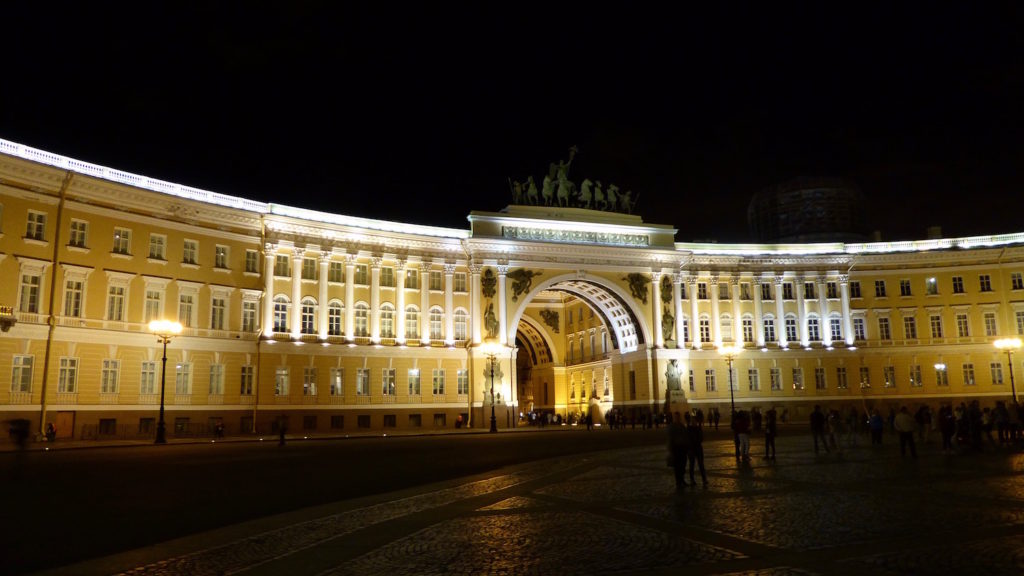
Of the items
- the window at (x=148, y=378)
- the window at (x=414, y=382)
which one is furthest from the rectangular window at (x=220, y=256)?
the window at (x=414, y=382)

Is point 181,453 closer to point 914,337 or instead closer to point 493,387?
point 493,387

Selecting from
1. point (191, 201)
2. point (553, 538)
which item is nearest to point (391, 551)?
point (553, 538)

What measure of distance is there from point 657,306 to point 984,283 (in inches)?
1157

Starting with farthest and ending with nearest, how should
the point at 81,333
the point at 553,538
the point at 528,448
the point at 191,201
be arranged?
the point at 191,201 < the point at 81,333 < the point at 528,448 < the point at 553,538

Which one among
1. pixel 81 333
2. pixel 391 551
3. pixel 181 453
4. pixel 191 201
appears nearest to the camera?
pixel 391 551

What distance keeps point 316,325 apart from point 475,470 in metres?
35.3

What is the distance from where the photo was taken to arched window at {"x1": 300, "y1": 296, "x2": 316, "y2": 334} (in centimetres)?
5534

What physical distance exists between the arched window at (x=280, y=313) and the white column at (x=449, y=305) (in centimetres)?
1223

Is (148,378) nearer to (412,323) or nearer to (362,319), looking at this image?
(362,319)

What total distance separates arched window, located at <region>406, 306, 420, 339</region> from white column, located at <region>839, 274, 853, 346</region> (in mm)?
38464

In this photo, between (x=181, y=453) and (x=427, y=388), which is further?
(x=427, y=388)

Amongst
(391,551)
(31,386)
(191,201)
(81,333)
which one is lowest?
(391,551)

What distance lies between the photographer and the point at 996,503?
14258mm

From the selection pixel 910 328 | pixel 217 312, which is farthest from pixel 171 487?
pixel 910 328
